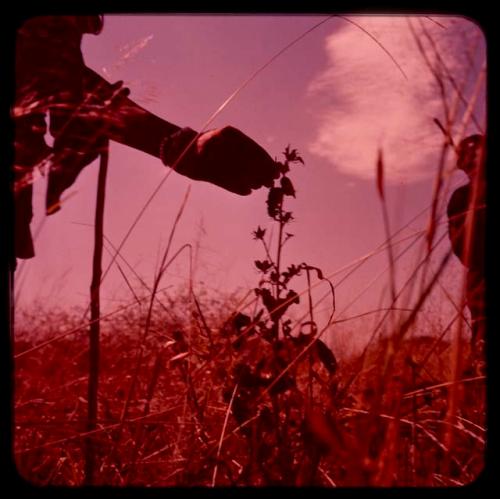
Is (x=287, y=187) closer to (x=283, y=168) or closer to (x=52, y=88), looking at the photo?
(x=283, y=168)

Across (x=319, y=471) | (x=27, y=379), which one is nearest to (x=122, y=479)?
(x=319, y=471)

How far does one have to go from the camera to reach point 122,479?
127 cm

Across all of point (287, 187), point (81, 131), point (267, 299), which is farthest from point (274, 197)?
point (81, 131)

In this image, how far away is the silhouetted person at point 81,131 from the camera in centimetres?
112

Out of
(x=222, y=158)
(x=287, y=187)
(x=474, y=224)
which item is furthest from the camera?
(x=287, y=187)

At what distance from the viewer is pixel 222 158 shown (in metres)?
1.11

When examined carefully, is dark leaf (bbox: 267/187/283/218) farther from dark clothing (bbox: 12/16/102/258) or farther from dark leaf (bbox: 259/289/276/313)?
dark clothing (bbox: 12/16/102/258)

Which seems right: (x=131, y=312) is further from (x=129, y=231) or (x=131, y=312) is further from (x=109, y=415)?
(x=129, y=231)

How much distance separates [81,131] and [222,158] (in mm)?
334

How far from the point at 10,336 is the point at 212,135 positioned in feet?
1.67

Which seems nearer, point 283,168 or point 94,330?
point 94,330

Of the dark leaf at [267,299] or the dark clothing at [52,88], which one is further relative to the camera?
the dark leaf at [267,299]

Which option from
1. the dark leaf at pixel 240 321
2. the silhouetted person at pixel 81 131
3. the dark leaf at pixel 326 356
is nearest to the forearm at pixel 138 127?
the silhouetted person at pixel 81 131

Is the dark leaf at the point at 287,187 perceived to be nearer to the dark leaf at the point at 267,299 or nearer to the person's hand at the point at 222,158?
the person's hand at the point at 222,158
